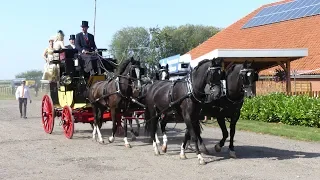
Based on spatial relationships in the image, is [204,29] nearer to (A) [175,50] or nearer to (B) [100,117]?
(A) [175,50]

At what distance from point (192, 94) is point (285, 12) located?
27.9 m

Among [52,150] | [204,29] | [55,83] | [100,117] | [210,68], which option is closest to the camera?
[210,68]

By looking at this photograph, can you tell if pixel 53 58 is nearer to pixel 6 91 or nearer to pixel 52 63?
pixel 52 63

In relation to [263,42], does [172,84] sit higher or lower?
lower

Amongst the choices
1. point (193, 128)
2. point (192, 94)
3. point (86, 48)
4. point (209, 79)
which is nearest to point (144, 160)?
point (193, 128)

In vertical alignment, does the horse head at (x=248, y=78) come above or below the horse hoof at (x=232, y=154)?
above

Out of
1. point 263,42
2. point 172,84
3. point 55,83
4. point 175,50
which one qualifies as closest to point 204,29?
point 175,50

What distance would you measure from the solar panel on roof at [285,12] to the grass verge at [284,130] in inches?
676

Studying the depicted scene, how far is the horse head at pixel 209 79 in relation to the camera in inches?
406

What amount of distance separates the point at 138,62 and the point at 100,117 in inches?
81.8

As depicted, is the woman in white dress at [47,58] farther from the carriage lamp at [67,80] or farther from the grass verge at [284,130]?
the grass verge at [284,130]

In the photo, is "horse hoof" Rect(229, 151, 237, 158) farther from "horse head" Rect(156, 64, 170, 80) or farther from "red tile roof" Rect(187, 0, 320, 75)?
"red tile roof" Rect(187, 0, 320, 75)

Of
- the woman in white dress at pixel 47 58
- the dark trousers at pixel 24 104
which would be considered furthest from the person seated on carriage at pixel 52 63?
the dark trousers at pixel 24 104

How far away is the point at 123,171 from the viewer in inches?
371
